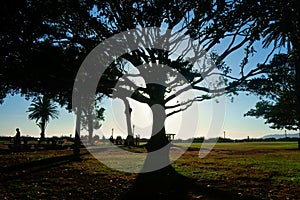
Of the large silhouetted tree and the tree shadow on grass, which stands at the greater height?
the large silhouetted tree

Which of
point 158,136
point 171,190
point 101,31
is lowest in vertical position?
point 171,190

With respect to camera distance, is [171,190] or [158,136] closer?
[171,190]

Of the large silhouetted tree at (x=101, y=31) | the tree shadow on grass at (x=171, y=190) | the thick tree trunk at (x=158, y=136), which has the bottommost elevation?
the tree shadow on grass at (x=171, y=190)

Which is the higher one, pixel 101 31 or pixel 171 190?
pixel 101 31

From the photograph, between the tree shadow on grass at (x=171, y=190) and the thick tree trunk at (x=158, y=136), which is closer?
the tree shadow on grass at (x=171, y=190)

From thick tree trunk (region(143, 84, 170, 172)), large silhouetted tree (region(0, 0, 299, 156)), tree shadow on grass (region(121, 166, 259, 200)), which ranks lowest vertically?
tree shadow on grass (region(121, 166, 259, 200))

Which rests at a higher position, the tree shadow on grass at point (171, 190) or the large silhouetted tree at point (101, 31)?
the large silhouetted tree at point (101, 31)

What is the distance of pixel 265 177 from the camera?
11.5 m

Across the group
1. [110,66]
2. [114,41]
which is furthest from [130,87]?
[114,41]

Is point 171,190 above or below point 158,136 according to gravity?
below

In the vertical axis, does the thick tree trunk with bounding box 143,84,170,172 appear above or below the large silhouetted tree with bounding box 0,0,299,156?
below

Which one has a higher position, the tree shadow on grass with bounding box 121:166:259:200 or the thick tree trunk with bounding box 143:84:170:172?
the thick tree trunk with bounding box 143:84:170:172

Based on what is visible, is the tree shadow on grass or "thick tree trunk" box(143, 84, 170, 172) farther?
"thick tree trunk" box(143, 84, 170, 172)

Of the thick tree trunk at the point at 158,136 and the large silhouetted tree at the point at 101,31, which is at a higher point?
the large silhouetted tree at the point at 101,31
